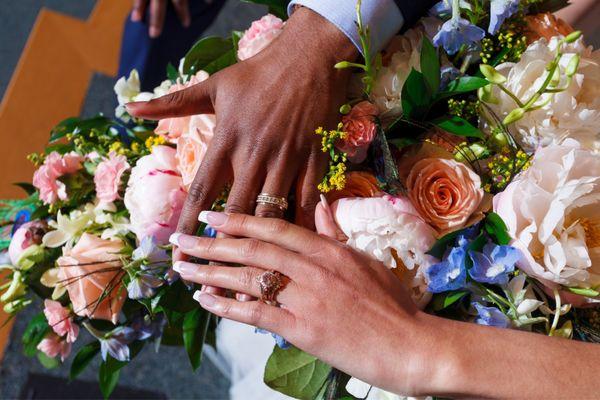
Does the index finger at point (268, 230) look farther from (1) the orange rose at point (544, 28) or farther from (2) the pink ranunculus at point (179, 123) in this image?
(1) the orange rose at point (544, 28)

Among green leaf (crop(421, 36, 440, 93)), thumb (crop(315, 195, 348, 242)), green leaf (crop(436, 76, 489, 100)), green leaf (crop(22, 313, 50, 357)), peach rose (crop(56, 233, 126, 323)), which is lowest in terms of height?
green leaf (crop(22, 313, 50, 357))

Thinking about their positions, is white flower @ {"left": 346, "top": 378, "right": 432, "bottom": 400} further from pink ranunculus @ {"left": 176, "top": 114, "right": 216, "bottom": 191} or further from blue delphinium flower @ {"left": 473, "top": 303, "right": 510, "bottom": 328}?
pink ranunculus @ {"left": 176, "top": 114, "right": 216, "bottom": 191}

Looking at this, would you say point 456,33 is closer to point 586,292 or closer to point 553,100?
point 553,100

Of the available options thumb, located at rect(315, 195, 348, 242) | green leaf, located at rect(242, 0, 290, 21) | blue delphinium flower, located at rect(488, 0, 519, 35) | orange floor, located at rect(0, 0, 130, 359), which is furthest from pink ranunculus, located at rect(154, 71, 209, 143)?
orange floor, located at rect(0, 0, 130, 359)

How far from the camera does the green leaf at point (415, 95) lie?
2.09ft

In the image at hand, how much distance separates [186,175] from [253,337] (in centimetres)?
→ 49

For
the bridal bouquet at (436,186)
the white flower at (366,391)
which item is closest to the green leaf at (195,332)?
the bridal bouquet at (436,186)

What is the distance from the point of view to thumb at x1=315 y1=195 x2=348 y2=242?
2.12 feet

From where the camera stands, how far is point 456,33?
2.06 feet

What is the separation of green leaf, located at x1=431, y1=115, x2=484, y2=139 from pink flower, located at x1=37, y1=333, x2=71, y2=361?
659 millimetres

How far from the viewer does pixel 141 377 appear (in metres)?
1.79

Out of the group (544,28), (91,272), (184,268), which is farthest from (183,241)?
(544,28)

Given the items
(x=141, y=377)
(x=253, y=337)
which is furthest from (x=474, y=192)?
(x=141, y=377)

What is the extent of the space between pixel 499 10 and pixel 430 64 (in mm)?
93
